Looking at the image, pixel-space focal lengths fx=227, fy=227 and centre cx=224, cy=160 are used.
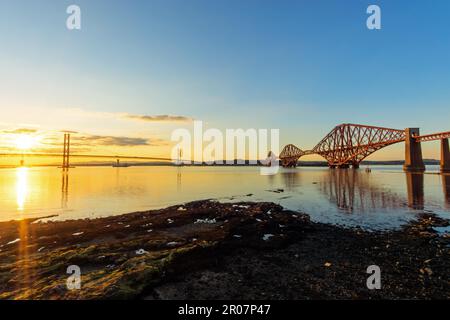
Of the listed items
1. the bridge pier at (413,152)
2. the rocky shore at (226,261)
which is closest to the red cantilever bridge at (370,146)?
the bridge pier at (413,152)

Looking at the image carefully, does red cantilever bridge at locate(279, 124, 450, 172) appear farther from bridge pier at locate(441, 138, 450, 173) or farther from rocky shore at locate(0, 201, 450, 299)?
rocky shore at locate(0, 201, 450, 299)

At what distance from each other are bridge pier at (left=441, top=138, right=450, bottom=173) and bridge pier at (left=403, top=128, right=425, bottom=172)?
5.95 metres

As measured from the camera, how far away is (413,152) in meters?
85.3

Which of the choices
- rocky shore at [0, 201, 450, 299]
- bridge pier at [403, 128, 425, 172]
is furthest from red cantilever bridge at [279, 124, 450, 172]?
rocky shore at [0, 201, 450, 299]

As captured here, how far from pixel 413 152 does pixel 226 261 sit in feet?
340

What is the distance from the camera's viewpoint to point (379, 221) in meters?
16.8

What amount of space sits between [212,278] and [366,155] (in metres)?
140

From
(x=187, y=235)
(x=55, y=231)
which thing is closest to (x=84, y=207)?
(x=55, y=231)

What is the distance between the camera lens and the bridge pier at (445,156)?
74.9 meters

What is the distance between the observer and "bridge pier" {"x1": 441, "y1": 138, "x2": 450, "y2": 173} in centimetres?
7492

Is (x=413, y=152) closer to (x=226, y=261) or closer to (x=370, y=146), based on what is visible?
(x=370, y=146)
